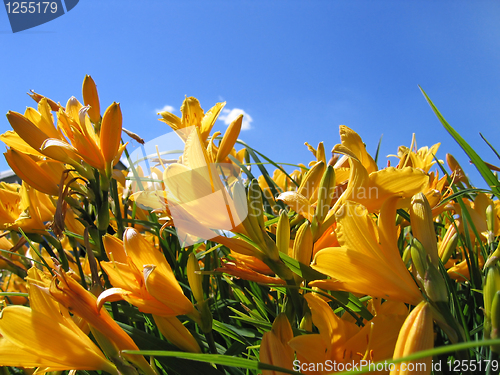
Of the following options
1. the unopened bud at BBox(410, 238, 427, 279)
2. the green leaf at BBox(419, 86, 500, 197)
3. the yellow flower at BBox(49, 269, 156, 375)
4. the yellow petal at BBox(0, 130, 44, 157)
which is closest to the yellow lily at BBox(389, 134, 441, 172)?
the green leaf at BBox(419, 86, 500, 197)

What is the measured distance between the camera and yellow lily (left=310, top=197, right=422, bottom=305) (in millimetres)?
349

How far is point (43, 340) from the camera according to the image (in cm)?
39

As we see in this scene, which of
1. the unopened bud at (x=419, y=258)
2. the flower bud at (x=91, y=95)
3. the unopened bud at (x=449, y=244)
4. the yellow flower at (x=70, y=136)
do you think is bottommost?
the unopened bud at (x=449, y=244)

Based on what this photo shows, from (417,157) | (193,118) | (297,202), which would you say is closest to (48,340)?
(297,202)

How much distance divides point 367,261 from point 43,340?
16.2 inches

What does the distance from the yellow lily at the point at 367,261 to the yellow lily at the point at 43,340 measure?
336 millimetres

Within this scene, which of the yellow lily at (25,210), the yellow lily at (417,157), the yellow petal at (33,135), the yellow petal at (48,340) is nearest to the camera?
the yellow petal at (48,340)

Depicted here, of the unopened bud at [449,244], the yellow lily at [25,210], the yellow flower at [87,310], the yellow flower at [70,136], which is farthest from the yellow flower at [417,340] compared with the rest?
the yellow lily at [25,210]

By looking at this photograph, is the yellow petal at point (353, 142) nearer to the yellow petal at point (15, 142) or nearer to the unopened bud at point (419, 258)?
the unopened bud at point (419, 258)

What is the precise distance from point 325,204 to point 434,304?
231 mm

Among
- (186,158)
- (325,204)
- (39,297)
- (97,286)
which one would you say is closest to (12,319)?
(39,297)

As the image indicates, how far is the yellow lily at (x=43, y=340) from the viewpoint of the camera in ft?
1.25

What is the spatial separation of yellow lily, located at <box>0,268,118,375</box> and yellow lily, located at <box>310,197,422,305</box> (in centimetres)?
34

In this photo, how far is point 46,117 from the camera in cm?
71
